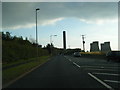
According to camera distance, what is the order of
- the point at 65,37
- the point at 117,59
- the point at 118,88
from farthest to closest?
the point at 65,37 < the point at 117,59 < the point at 118,88

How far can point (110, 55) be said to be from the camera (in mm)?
40312

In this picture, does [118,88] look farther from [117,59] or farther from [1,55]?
[117,59]

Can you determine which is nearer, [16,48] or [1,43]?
[1,43]

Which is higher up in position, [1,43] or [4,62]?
[1,43]

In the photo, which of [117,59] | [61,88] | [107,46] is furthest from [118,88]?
[107,46]

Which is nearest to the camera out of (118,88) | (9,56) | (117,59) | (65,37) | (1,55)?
(118,88)

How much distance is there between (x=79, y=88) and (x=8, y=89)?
309 cm

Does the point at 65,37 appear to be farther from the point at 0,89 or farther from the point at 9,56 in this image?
the point at 0,89

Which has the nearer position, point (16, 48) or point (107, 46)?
point (16, 48)

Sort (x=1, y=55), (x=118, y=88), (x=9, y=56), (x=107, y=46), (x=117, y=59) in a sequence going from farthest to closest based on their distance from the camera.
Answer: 1. (x=107, y=46)
2. (x=117, y=59)
3. (x=9, y=56)
4. (x=1, y=55)
5. (x=118, y=88)

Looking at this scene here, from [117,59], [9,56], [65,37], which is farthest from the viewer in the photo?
[65,37]

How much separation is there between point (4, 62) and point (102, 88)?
21722 mm

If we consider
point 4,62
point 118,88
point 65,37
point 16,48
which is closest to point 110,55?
point 16,48

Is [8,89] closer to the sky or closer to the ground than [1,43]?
closer to the ground
